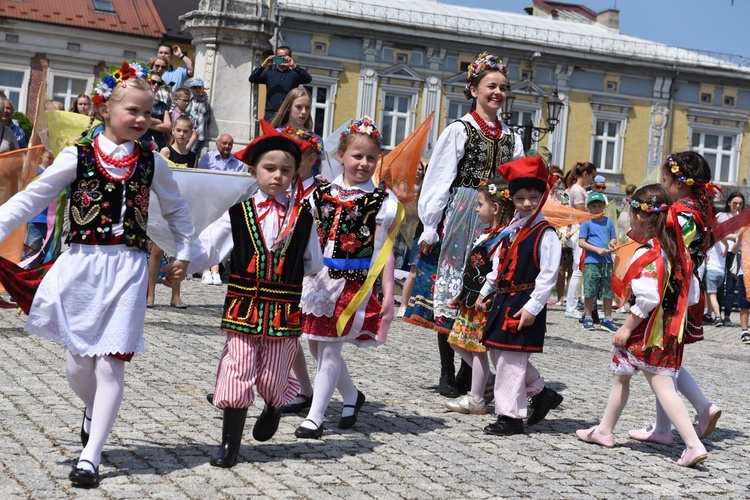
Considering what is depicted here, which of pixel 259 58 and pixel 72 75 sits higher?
pixel 72 75

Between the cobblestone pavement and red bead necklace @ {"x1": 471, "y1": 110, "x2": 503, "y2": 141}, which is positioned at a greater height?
red bead necklace @ {"x1": 471, "y1": 110, "x2": 503, "y2": 141}

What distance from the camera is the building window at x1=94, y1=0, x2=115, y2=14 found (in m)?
43.4

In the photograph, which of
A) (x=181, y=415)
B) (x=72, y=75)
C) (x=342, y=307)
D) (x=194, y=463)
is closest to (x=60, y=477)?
(x=194, y=463)

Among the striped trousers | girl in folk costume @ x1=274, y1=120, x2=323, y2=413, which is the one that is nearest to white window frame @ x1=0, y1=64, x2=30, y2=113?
girl in folk costume @ x1=274, y1=120, x2=323, y2=413

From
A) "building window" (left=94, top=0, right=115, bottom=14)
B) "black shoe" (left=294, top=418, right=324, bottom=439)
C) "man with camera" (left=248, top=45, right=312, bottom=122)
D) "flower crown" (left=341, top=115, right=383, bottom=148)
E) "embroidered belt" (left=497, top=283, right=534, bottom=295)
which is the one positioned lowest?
"black shoe" (left=294, top=418, right=324, bottom=439)

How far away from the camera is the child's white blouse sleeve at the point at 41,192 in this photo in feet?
17.2

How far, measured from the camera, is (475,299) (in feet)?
24.0

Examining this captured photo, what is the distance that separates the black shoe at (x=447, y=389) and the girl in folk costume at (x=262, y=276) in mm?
2274

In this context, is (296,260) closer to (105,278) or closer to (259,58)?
(105,278)

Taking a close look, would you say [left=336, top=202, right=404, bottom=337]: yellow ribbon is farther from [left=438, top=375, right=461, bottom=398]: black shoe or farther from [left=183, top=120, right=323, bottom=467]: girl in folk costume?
[left=438, top=375, right=461, bottom=398]: black shoe

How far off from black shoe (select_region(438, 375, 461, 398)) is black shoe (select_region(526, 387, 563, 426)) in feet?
3.41

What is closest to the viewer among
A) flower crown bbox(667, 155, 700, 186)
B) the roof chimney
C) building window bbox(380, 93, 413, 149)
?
flower crown bbox(667, 155, 700, 186)

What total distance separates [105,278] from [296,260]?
38.4 inches

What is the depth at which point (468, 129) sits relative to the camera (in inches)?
304
